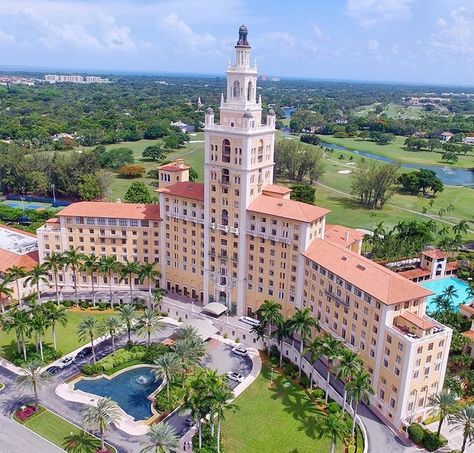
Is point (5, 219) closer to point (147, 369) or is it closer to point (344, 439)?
point (147, 369)

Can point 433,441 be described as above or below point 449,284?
above

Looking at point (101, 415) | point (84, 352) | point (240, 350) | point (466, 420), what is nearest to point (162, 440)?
point (101, 415)

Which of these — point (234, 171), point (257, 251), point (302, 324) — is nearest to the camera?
point (302, 324)

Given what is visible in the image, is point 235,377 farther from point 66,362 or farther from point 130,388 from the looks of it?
point 66,362

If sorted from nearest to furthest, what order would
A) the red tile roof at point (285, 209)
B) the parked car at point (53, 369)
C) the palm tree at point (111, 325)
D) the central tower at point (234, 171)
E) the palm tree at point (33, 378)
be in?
1. the palm tree at point (33, 378)
2. the parked car at point (53, 369)
3. the palm tree at point (111, 325)
4. the red tile roof at point (285, 209)
5. the central tower at point (234, 171)

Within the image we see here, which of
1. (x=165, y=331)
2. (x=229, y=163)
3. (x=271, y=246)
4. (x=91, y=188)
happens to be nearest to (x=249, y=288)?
(x=271, y=246)

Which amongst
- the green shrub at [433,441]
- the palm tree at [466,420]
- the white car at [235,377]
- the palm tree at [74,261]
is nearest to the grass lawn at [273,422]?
the white car at [235,377]

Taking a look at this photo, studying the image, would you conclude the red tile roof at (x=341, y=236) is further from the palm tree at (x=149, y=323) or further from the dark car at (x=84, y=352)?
the dark car at (x=84, y=352)
